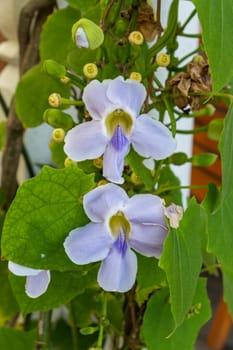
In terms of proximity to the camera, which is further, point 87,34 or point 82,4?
point 82,4

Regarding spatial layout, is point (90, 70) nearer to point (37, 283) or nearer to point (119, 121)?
point (119, 121)

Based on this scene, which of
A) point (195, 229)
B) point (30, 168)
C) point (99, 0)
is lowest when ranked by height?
point (30, 168)

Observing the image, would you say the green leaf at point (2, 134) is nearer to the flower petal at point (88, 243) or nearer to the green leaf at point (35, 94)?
the green leaf at point (35, 94)

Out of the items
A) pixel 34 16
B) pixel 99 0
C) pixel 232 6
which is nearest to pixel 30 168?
pixel 34 16

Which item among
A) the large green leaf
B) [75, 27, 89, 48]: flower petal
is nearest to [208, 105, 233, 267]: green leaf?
the large green leaf

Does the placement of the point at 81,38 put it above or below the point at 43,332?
above

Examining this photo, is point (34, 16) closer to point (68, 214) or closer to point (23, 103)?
point (23, 103)

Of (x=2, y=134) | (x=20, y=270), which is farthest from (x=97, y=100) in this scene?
(x=2, y=134)
